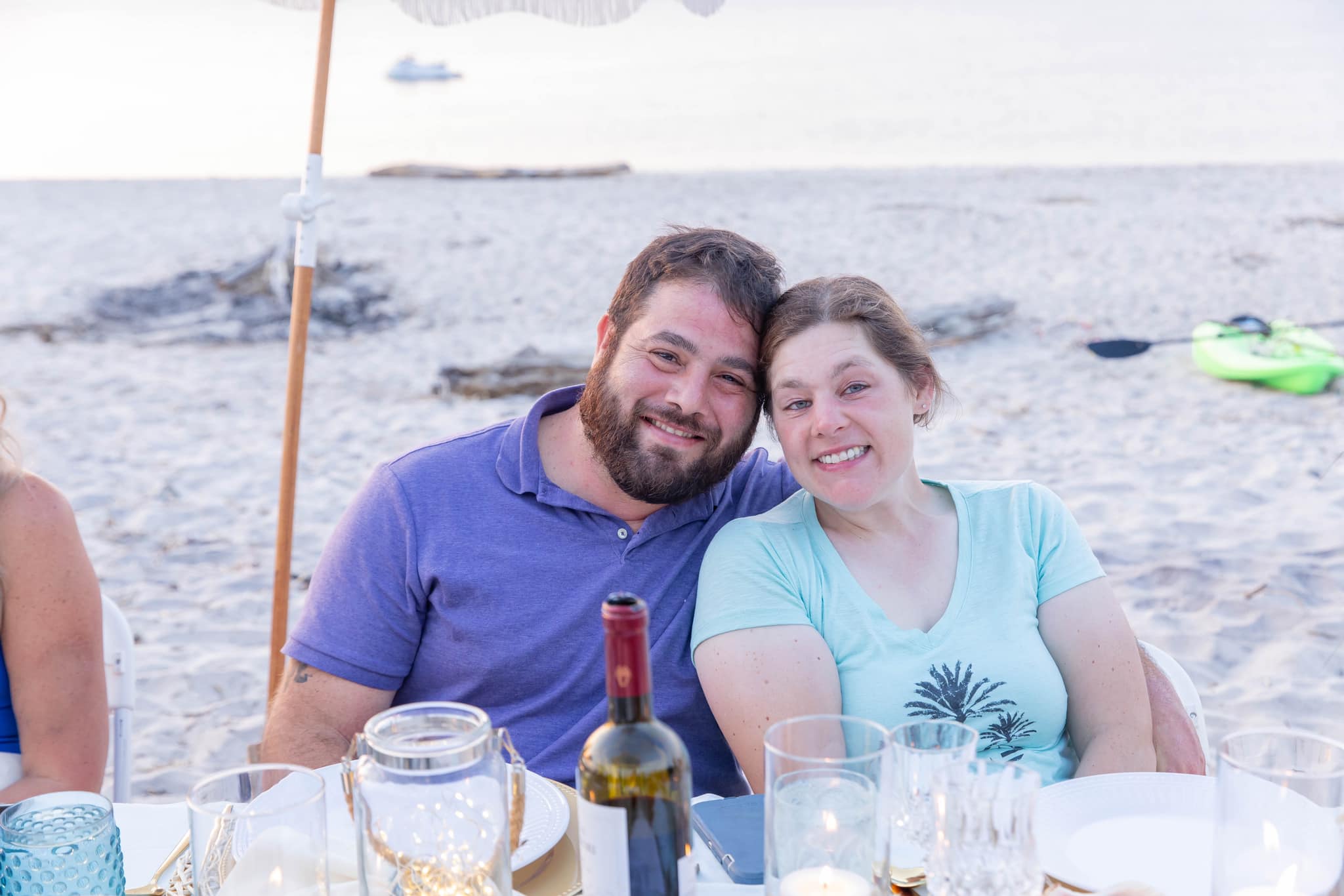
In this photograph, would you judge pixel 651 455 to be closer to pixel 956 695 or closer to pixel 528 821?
pixel 956 695

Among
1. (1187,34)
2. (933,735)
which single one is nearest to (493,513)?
(933,735)

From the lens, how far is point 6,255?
1655 cm

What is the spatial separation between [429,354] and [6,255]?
9288 millimetres

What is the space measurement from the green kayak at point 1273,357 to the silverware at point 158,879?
8.92 metres

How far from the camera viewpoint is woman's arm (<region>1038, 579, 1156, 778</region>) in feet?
6.67

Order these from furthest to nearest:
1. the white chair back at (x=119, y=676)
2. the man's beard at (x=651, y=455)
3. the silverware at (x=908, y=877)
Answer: the white chair back at (x=119, y=676) → the man's beard at (x=651, y=455) → the silverware at (x=908, y=877)

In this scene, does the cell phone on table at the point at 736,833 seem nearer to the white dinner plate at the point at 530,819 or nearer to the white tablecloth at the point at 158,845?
the white tablecloth at the point at 158,845

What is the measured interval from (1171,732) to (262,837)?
1.68 m

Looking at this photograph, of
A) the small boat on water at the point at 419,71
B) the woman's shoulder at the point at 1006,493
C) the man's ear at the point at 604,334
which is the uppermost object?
the small boat on water at the point at 419,71

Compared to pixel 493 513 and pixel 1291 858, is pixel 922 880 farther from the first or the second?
pixel 493 513

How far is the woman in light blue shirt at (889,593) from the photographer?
2.00m

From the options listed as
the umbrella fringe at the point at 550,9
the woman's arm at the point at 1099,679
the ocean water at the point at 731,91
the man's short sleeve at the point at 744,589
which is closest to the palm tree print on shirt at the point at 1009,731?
the woman's arm at the point at 1099,679

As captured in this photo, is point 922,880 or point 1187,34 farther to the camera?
point 1187,34

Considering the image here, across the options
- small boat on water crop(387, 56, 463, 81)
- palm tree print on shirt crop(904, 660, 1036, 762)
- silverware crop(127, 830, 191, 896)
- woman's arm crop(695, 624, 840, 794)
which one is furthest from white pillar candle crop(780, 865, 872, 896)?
small boat on water crop(387, 56, 463, 81)
